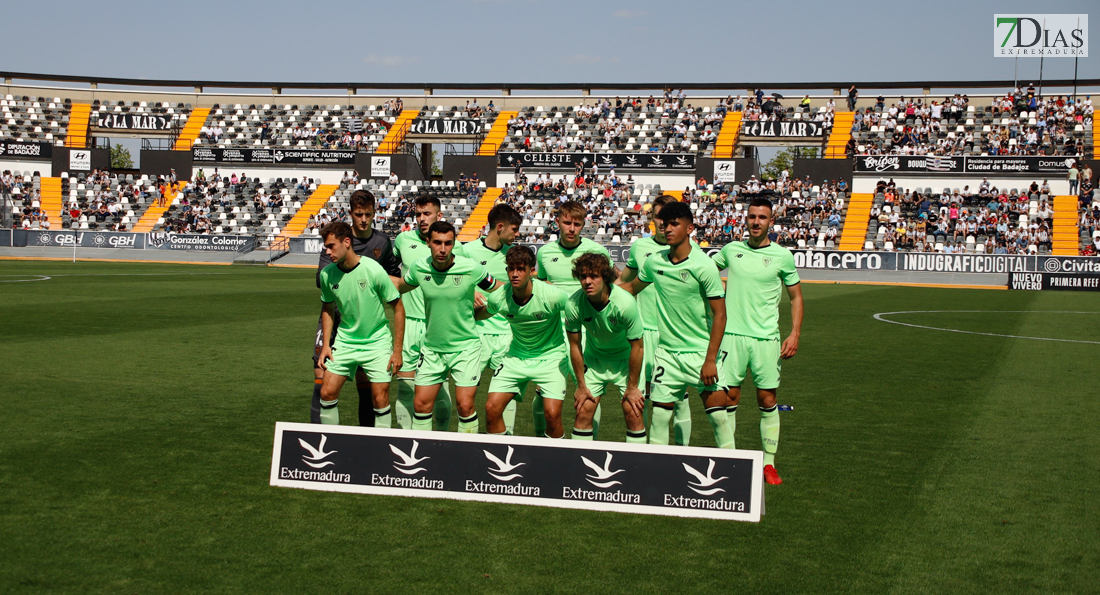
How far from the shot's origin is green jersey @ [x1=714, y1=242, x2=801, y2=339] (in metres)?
7.34

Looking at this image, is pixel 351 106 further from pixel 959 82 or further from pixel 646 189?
pixel 959 82

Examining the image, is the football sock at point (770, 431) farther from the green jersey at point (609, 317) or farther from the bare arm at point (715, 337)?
the green jersey at point (609, 317)

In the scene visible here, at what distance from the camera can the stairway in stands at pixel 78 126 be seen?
181 ft

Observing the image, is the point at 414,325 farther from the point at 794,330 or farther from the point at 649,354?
the point at 794,330

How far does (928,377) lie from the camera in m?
12.6

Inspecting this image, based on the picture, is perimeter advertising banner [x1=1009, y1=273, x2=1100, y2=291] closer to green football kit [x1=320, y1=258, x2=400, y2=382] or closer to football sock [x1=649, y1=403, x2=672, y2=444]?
football sock [x1=649, y1=403, x2=672, y2=444]

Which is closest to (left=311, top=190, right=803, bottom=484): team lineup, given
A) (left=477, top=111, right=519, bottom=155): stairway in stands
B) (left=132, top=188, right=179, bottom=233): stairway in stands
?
(left=132, top=188, right=179, bottom=233): stairway in stands

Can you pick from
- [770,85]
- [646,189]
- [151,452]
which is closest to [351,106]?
[646,189]

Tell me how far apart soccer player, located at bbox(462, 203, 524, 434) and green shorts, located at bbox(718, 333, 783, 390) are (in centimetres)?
185

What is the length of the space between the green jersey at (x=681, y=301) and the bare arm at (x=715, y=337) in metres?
0.12

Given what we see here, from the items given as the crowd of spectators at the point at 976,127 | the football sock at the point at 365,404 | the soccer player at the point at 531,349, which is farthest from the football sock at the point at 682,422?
the crowd of spectators at the point at 976,127

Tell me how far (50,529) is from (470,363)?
10.2 feet

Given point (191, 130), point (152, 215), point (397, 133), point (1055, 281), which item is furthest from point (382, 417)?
point (191, 130)

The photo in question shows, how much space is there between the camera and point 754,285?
7430mm
